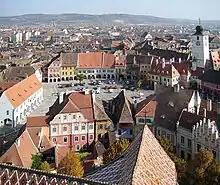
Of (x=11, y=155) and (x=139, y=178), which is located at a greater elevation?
(x=139, y=178)

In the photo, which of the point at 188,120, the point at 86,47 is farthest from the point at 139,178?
the point at 86,47

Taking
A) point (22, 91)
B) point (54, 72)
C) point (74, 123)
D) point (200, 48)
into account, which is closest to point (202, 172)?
point (74, 123)

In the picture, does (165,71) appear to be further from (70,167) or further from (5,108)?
(70,167)

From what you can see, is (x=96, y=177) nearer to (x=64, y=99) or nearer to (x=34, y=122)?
(x=34, y=122)

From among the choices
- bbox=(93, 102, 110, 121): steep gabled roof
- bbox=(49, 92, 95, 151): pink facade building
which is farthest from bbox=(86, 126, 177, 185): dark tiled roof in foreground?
bbox=(93, 102, 110, 121): steep gabled roof

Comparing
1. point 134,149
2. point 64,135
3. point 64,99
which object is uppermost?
point 134,149

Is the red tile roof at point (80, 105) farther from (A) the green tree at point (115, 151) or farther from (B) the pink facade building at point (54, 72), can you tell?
(B) the pink facade building at point (54, 72)
